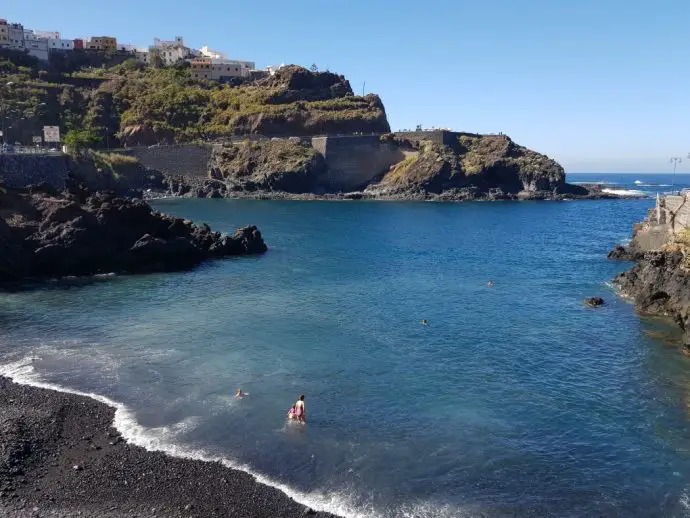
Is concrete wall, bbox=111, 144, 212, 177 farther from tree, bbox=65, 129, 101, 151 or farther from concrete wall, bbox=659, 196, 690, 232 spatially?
concrete wall, bbox=659, 196, 690, 232

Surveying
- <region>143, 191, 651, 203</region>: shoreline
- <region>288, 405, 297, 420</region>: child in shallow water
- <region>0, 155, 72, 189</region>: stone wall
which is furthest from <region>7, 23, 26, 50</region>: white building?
<region>288, 405, 297, 420</region>: child in shallow water

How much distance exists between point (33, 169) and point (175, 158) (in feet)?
180

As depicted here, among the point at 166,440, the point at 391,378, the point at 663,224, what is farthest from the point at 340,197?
the point at 166,440

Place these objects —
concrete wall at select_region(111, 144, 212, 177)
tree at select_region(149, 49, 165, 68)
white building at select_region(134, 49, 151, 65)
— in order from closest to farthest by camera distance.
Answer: concrete wall at select_region(111, 144, 212, 177)
tree at select_region(149, 49, 165, 68)
white building at select_region(134, 49, 151, 65)

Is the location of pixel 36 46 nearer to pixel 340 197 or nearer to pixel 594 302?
pixel 340 197

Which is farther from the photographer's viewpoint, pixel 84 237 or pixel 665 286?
pixel 84 237

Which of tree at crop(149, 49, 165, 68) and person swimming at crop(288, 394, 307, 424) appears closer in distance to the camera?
person swimming at crop(288, 394, 307, 424)

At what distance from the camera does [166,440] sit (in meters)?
20.2

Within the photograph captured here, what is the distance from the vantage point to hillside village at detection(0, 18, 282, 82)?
14900 cm

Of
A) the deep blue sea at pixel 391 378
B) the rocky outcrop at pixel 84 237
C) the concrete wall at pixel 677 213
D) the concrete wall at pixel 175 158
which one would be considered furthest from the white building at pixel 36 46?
the concrete wall at pixel 677 213

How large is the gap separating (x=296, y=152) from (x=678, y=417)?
105553mm

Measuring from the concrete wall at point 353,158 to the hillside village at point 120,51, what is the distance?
58.7 metres

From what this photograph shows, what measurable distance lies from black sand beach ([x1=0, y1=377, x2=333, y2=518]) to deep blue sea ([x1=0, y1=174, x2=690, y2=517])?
0.88 metres

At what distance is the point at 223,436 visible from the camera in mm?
20641
